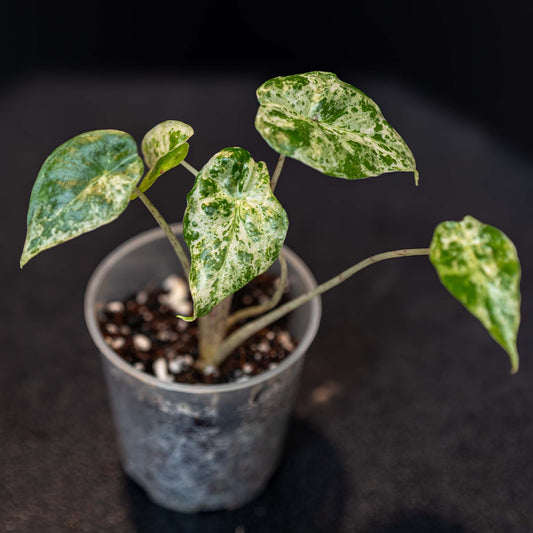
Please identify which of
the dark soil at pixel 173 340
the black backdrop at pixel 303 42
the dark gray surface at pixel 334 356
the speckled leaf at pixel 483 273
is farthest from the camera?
the black backdrop at pixel 303 42

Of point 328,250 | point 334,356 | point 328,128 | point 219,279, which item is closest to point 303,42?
point 328,250

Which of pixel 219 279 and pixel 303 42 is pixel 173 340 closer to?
pixel 219 279

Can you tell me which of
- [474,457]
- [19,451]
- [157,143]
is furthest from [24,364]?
[474,457]

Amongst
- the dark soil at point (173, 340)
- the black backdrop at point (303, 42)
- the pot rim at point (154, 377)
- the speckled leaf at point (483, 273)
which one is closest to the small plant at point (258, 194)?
the speckled leaf at point (483, 273)

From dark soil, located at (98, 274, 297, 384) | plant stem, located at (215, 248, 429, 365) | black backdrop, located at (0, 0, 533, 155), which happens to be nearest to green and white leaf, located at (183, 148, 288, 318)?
plant stem, located at (215, 248, 429, 365)

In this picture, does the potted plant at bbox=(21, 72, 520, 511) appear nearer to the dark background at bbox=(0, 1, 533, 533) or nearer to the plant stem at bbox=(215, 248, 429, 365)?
the plant stem at bbox=(215, 248, 429, 365)

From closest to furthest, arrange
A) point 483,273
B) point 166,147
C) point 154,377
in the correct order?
point 483,273
point 166,147
point 154,377

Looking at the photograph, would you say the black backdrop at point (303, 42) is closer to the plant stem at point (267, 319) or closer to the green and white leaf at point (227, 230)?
the plant stem at point (267, 319)
